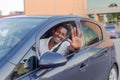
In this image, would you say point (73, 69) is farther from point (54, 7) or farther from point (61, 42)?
point (54, 7)

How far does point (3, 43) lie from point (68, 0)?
185 ft

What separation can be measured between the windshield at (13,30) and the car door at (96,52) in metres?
1.08

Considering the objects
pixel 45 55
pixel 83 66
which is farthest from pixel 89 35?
pixel 45 55

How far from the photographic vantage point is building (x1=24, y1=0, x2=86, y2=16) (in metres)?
58.7

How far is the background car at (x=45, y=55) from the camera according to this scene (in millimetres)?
3752

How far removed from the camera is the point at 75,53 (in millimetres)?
4777

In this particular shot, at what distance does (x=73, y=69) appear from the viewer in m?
4.50

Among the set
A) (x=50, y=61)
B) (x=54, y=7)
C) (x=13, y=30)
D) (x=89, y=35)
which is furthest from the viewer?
(x=54, y=7)

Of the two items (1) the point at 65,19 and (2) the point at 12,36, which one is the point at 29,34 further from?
(1) the point at 65,19

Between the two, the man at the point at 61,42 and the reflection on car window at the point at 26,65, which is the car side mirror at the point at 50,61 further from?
the man at the point at 61,42

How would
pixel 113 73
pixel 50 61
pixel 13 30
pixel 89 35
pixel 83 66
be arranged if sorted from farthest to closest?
1. pixel 113 73
2. pixel 89 35
3. pixel 83 66
4. pixel 13 30
5. pixel 50 61

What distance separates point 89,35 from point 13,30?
1526 millimetres

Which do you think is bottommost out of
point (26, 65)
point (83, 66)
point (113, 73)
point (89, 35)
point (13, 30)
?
point (113, 73)

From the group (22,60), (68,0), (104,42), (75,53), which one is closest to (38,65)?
(22,60)
